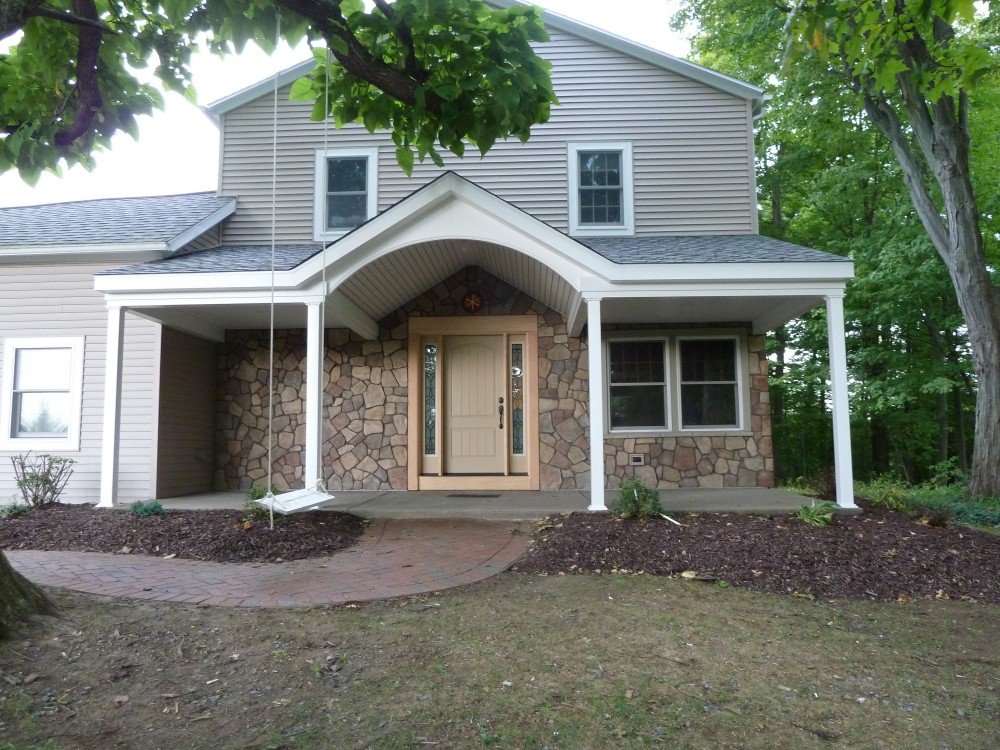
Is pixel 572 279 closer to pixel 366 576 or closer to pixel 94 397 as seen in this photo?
pixel 366 576

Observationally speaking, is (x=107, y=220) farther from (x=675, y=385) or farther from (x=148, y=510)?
(x=675, y=385)

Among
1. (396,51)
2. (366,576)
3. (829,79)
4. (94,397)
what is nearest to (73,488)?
(94,397)

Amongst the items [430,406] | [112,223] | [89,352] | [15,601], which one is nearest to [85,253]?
[112,223]

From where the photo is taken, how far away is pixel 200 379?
30.3 ft

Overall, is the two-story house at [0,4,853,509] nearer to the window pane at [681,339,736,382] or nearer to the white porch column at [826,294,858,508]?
the window pane at [681,339,736,382]

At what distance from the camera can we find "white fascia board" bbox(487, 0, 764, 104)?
31.9 ft

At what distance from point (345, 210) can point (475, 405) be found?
128 inches

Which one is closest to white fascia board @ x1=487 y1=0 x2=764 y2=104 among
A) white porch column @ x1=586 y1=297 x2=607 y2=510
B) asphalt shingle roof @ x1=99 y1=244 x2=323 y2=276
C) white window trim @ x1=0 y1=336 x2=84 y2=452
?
asphalt shingle roof @ x1=99 y1=244 x2=323 y2=276

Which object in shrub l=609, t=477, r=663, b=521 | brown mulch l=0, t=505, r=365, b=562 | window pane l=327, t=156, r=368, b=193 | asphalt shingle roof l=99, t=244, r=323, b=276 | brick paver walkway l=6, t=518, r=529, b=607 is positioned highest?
window pane l=327, t=156, r=368, b=193

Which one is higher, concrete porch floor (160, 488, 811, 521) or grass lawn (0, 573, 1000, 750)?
concrete porch floor (160, 488, 811, 521)

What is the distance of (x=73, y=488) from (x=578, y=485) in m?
6.18

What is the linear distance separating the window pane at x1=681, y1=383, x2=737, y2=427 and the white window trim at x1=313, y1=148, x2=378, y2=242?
486 centimetres

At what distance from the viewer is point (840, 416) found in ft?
22.9

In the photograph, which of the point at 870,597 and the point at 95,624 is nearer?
the point at 95,624
